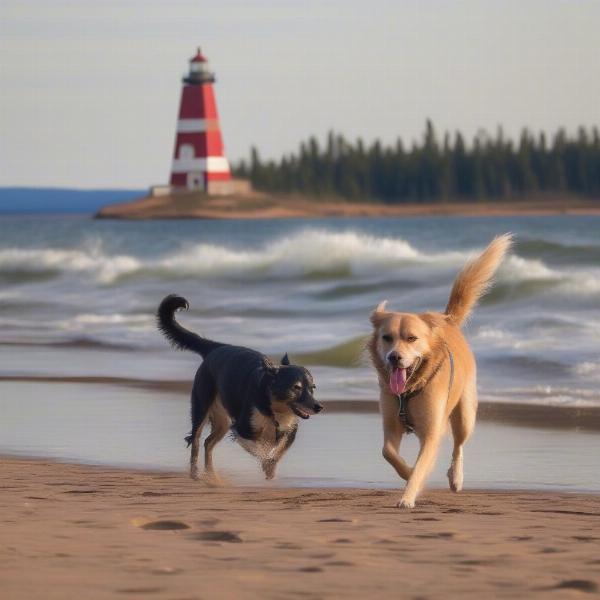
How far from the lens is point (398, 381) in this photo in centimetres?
659

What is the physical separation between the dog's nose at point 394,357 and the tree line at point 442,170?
4391cm

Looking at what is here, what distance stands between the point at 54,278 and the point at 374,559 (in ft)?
94.0

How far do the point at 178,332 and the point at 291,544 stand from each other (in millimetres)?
3958

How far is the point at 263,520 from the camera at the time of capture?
562 centimetres

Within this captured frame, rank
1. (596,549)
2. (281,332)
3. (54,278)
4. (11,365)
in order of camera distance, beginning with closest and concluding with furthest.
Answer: (596,549), (11,365), (281,332), (54,278)

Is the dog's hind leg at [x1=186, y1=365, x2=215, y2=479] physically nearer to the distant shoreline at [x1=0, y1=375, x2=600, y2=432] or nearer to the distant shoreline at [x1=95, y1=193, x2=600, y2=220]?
the distant shoreline at [x1=0, y1=375, x2=600, y2=432]

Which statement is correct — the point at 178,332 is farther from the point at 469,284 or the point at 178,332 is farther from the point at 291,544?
the point at 291,544

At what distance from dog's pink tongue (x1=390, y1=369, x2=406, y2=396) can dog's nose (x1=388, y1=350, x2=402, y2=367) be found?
0.06 meters

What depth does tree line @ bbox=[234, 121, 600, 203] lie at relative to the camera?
50.7m

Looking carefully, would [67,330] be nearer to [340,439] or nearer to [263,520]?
[340,439]

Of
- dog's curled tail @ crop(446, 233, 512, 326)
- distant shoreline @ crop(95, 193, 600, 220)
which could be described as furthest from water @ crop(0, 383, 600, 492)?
distant shoreline @ crop(95, 193, 600, 220)

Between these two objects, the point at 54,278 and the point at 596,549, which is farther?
the point at 54,278

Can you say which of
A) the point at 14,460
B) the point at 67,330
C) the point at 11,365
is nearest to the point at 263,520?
the point at 14,460

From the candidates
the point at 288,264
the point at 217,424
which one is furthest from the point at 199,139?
the point at 217,424
